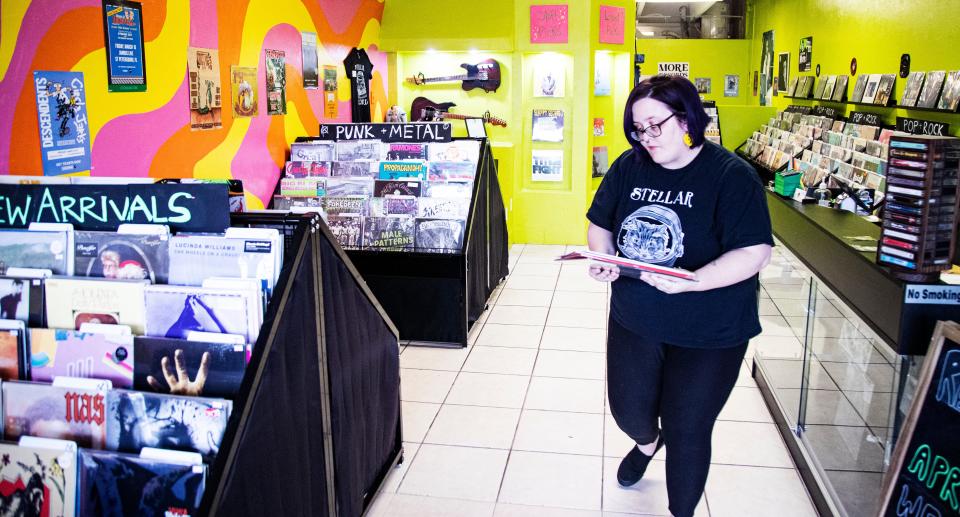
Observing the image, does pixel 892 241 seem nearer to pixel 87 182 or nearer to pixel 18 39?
pixel 87 182

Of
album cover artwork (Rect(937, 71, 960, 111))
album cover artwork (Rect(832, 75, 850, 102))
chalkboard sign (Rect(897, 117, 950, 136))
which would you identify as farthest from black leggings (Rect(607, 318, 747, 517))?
album cover artwork (Rect(832, 75, 850, 102))

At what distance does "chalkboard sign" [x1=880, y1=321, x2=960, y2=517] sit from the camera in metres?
1.85

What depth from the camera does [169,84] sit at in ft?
13.6

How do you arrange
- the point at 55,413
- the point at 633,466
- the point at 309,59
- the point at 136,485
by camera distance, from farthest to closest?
the point at 309,59, the point at 633,466, the point at 55,413, the point at 136,485

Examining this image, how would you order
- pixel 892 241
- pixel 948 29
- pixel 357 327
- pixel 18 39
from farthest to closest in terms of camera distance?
1. pixel 948 29
2. pixel 18 39
3. pixel 357 327
4. pixel 892 241

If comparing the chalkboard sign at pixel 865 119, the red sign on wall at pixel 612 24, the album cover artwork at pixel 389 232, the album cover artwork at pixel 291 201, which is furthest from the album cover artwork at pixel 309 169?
the chalkboard sign at pixel 865 119

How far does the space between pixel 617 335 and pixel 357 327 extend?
93cm

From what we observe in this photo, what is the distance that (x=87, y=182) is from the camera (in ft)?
7.50

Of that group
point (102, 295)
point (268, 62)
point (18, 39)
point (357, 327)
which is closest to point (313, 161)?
point (268, 62)

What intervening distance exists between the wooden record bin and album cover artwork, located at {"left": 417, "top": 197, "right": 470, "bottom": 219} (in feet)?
9.77

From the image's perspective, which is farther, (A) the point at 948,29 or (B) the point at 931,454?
(A) the point at 948,29

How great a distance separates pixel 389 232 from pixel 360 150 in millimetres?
678

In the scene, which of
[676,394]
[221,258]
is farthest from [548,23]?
[221,258]

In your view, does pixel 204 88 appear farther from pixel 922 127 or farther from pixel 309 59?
pixel 922 127
